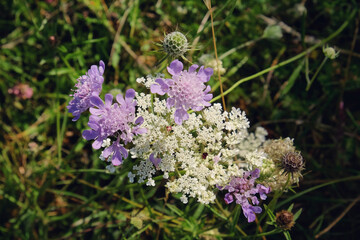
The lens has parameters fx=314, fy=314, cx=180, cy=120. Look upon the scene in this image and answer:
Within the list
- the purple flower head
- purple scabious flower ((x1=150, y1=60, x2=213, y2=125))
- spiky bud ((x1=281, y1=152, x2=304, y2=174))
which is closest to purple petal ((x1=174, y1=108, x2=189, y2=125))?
purple scabious flower ((x1=150, y1=60, x2=213, y2=125))

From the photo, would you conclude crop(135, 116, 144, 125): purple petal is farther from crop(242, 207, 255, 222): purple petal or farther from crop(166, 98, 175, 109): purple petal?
crop(242, 207, 255, 222): purple petal

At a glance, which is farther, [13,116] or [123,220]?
[13,116]

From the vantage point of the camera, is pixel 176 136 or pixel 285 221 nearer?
pixel 176 136

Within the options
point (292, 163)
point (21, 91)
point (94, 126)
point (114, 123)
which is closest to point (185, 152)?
point (114, 123)

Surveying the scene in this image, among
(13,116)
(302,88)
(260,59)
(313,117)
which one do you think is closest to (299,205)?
(313,117)

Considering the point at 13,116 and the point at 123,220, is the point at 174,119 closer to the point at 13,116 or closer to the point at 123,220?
the point at 123,220

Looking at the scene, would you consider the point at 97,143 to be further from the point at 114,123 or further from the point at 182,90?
the point at 182,90

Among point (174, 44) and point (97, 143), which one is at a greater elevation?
point (174, 44)
